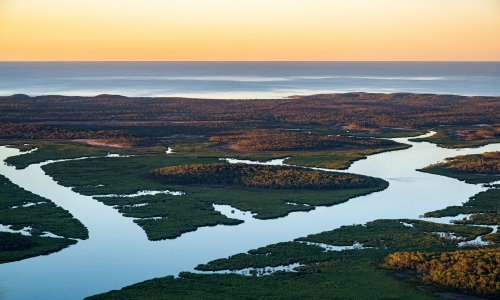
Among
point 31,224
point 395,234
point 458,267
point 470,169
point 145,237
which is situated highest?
point 470,169

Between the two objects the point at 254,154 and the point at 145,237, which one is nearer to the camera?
the point at 145,237

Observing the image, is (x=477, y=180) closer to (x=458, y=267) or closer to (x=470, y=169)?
(x=470, y=169)

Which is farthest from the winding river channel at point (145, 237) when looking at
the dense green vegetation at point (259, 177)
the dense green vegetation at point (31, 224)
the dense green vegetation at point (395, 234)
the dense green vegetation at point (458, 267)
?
the dense green vegetation at point (458, 267)

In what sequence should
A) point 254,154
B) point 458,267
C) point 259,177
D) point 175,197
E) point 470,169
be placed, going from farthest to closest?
point 254,154, point 470,169, point 259,177, point 175,197, point 458,267

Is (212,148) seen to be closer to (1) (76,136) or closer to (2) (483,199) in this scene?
(1) (76,136)

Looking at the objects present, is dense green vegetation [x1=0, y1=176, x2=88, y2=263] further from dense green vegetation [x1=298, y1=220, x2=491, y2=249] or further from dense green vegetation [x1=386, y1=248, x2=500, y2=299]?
dense green vegetation [x1=386, y1=248, x2=500, y2=299]

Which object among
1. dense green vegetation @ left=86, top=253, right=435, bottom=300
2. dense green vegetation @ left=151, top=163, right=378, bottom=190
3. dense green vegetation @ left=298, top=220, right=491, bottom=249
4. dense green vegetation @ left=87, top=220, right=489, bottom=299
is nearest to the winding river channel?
dense green vegetation @ left=87, top=220, right=489, bottom=299

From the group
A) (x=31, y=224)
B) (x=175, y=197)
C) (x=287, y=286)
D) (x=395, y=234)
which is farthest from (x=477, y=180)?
(x=31, y=224)
